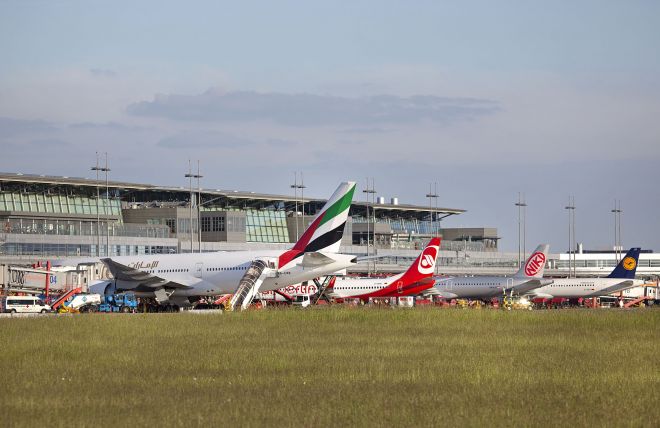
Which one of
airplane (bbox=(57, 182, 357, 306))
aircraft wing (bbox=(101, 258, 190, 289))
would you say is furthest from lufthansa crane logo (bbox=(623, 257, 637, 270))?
aircraft wing (bbox=(101, 258, 190, 289))

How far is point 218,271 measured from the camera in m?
68.9

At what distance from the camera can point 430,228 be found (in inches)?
7416

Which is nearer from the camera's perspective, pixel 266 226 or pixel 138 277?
pixel 138 277

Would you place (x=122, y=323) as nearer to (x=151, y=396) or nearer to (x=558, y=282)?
(x=151, y=396)

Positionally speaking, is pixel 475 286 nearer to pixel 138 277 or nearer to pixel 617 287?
pixel 617 287

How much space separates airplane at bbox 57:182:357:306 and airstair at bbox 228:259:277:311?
6 centimetres

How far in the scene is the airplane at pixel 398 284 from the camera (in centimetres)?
9006

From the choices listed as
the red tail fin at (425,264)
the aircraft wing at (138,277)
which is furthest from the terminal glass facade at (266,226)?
the aircraft wing at (138,277)

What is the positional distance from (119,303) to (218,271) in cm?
793

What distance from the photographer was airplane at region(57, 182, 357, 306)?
215 feet

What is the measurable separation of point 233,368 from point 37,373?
5.07 metres

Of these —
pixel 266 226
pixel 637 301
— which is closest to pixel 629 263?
pixel 637 301

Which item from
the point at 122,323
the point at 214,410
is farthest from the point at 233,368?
the point at 122,323

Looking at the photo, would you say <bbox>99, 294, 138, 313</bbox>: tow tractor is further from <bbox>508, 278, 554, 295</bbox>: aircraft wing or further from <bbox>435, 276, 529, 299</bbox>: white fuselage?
<bbox>508, 278, 554, 295</bbox>: aircraft wing
